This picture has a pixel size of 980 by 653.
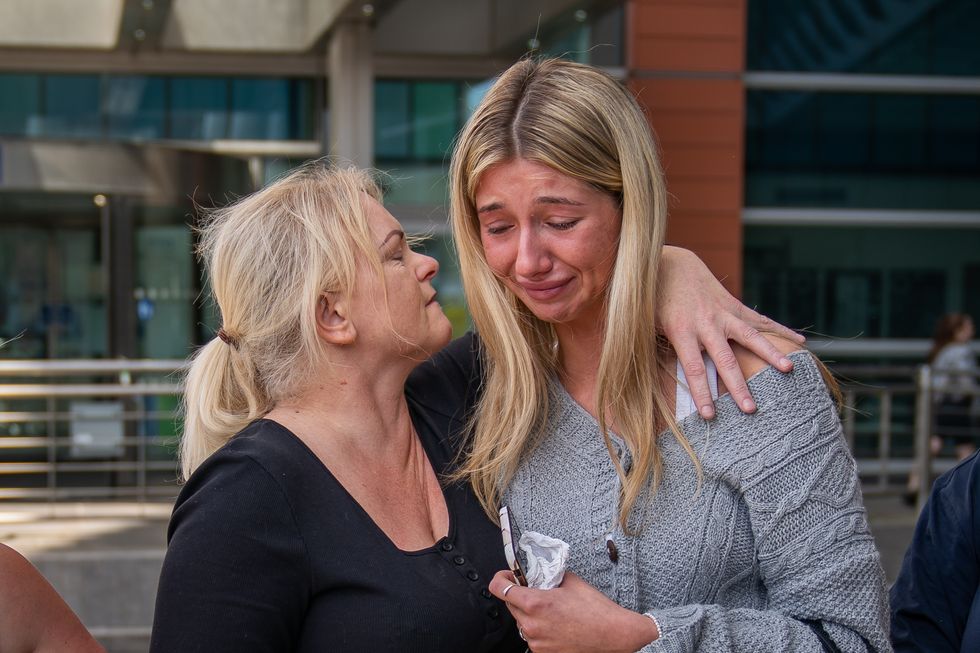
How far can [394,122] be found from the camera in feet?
28.9

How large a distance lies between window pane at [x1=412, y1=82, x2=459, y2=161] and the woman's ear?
22.6 ft

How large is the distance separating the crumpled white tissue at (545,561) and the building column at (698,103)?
7.08m

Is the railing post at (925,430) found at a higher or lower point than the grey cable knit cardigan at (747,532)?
lower

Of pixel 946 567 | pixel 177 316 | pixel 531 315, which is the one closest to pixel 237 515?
pixel 531 315

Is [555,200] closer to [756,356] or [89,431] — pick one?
[756,356]

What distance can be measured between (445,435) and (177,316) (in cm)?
714

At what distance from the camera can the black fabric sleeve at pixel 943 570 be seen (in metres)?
1.82

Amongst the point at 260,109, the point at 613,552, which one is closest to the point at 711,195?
the point at 260,109

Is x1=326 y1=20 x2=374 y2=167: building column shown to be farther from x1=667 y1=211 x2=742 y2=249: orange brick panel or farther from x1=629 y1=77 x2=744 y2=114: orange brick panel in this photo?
x1=667 y1=211 x2=742 y2=249: orange brick panel

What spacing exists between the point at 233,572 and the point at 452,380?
817mm

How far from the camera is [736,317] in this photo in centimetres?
197

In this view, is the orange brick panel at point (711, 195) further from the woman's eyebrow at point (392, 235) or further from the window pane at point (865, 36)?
the woman's eyebrow at point (392, 235)

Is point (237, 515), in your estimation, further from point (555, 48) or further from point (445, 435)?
point (555, 48)

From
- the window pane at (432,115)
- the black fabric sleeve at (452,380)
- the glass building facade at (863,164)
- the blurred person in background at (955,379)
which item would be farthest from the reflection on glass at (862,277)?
the black fabric sleeve at (452,380)
